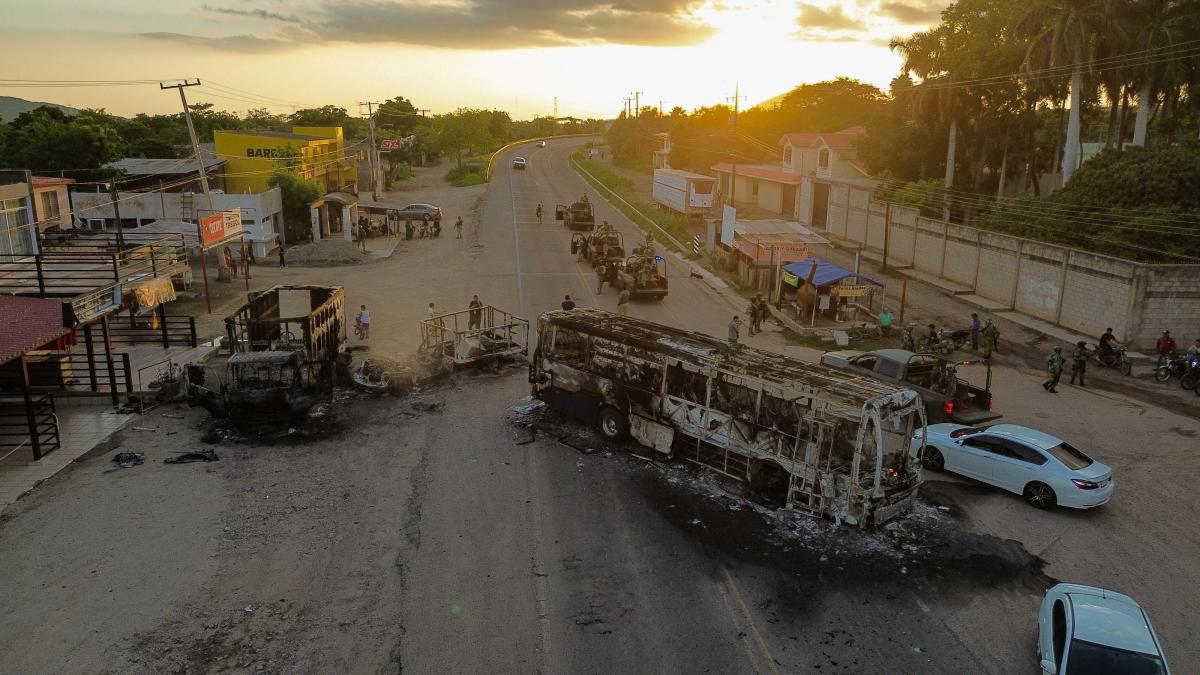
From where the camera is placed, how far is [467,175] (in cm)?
9088

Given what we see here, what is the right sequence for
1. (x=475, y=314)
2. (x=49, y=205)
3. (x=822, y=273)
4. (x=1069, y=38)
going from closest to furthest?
(x=475, y=314), (x=822, y=273), (x=49, y=205), (x=1069, y=38)

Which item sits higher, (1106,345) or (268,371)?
(268,371)

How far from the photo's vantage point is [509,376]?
22609 millimetres

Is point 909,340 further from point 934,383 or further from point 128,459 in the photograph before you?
point 128,459

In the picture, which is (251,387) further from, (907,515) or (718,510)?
(907,515)

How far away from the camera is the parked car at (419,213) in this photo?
54219 mm

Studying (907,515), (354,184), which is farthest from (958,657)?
(354,184)

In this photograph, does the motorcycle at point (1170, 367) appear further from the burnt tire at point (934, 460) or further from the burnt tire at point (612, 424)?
the burnt tire at point (612, 424)

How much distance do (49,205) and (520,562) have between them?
100 ft

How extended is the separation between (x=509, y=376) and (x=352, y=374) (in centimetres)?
432

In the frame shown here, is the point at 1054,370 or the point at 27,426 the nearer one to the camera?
the point at 27,426

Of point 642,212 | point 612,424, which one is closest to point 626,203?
point 642,212

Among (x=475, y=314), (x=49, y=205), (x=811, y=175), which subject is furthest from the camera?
(x=811, y=175)

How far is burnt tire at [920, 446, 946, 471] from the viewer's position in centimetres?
1628
